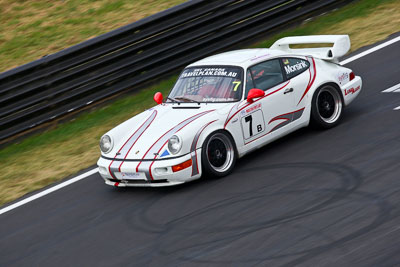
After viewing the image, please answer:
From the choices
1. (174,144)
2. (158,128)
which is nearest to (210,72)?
(158,128)

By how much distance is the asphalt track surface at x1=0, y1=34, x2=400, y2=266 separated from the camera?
20.0 ft

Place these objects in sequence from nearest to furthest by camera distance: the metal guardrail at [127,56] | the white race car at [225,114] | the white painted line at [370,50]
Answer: the white race car at [225,114] → the metal guardrail at [127,56] → the white painted line at [370,50]

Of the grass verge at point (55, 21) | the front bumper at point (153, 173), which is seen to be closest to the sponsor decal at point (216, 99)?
the front bumper at point (153, 173)

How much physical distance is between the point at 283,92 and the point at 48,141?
14.1 ft

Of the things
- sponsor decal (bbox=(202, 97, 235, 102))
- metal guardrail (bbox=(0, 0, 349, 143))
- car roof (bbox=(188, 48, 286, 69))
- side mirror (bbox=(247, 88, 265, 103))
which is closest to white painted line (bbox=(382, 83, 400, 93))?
car roof (bbox=(188, 48, 286, 69))

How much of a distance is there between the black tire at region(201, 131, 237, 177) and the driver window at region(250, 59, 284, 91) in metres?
0.94

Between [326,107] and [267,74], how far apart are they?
1.01 meters

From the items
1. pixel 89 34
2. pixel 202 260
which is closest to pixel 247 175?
pixel 202 260

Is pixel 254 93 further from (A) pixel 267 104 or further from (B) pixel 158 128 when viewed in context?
(B) pixel 158 128

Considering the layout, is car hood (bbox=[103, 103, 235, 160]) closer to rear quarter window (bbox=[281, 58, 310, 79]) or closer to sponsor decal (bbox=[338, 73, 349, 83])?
rear quarter window (bbox=[281, 58, 310, 79])

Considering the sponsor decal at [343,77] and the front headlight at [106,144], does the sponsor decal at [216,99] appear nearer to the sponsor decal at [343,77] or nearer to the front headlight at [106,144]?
the front headlight at [106,144]

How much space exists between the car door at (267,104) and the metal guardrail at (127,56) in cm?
380

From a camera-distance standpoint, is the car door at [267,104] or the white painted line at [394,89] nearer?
the car door at [267,104]

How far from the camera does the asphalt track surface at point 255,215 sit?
6.09 meters
